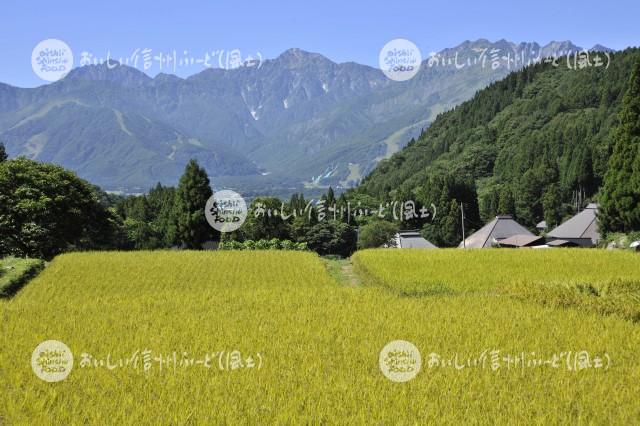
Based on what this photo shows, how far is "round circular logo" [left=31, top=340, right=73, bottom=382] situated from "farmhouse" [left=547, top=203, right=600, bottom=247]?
70088mm

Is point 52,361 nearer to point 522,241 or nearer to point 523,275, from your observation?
point 523,275

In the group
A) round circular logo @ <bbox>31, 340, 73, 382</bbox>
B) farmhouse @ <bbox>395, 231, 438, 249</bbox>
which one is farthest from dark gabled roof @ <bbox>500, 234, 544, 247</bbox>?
round circular logo @ <bbox>31, 340, 73, 382</bbox>

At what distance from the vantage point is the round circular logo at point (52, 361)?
11.8 meters

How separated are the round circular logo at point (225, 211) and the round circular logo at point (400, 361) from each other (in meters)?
49.5

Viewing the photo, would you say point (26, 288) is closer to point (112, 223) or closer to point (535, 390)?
point (535, 390)

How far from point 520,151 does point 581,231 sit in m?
65.0

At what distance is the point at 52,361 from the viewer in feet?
41.7

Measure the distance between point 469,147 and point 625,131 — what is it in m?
115

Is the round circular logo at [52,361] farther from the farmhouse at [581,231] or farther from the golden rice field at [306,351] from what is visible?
the farmhouse at [581,231]

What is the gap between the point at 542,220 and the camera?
118 meters

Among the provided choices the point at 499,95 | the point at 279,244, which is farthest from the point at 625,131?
the point at 499,95

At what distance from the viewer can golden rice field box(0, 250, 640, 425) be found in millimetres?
9820

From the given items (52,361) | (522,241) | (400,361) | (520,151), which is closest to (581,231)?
(522,241)

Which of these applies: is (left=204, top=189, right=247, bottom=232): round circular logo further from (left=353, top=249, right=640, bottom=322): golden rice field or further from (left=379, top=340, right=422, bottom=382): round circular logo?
(left=379, top=340, right=422, bottom=382): round circular logo
